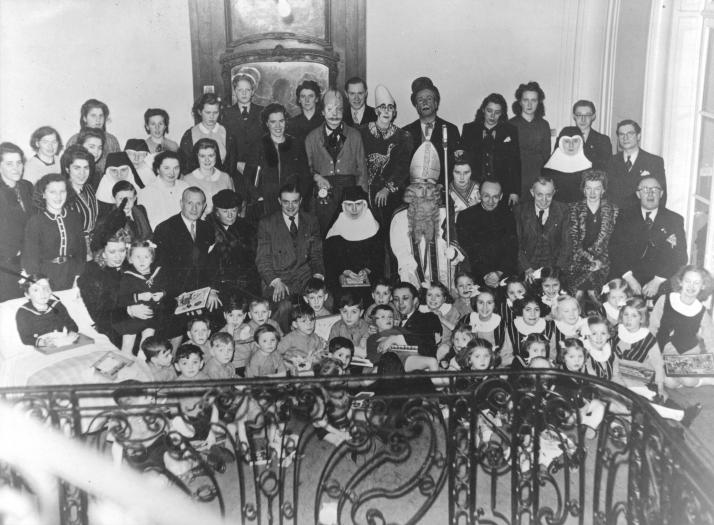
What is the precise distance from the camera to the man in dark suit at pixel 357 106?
23.3ft

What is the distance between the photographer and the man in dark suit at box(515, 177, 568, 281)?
6.72 m

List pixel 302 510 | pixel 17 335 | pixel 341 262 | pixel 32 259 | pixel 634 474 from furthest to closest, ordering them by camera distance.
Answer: pixel 341 262 < pixel 32 259 < pixel 17 335 < pixel 302 510 < pixel 634 474

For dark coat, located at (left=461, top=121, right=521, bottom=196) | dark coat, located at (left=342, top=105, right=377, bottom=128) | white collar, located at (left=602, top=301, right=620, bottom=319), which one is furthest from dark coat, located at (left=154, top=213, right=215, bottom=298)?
white collar, located at (left=602, top=301, right=620, bottom=319)

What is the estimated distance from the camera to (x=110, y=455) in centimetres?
507

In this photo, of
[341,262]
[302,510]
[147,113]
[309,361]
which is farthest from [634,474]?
[147,113]

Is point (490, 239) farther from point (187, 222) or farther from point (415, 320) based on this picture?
point (187, 222)

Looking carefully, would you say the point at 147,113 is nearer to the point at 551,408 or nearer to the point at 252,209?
the point at 252,209

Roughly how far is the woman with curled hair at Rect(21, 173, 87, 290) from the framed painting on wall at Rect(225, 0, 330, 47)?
2074 mm

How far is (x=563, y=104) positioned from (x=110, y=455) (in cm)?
467

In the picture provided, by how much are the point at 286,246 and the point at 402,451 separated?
250 cm

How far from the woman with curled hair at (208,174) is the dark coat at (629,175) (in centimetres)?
297

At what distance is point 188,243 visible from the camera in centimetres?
642

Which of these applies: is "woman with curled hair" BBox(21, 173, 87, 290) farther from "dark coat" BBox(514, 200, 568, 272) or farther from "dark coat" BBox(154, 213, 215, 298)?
"dark coat" BBox(514, 200, 568, 272)

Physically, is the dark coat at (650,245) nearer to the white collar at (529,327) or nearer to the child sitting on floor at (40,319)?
the white collar at (529,327)
